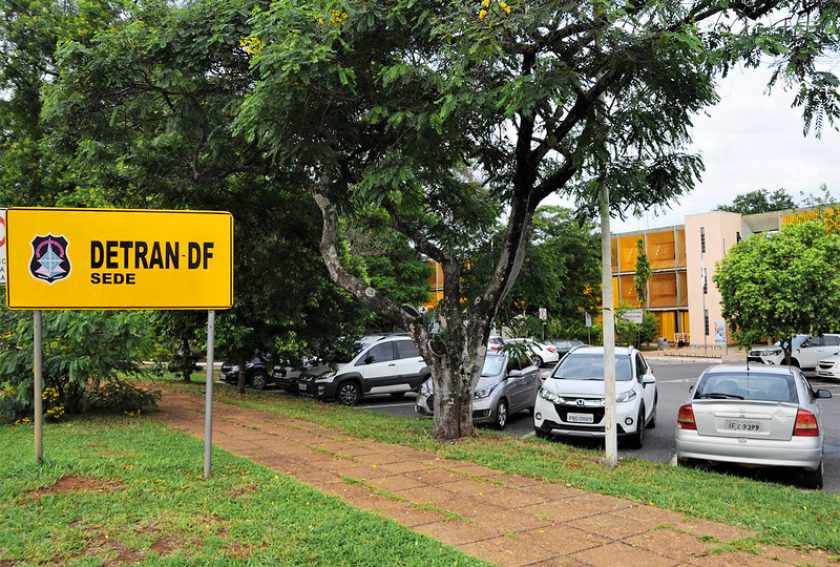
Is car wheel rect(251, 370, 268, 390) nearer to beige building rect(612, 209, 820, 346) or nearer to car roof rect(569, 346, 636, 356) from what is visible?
car roof rect(569, 346, 636, 356)

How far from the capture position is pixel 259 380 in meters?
20.5

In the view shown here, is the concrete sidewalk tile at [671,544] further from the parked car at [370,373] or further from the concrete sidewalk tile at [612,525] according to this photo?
the parked car at [370,373]

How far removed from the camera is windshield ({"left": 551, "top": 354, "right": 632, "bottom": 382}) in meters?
11.2

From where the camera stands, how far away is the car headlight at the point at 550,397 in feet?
34.4

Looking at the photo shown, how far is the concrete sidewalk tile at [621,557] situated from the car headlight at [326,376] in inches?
472

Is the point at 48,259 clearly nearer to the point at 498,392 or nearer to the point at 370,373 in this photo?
the point at 498,392

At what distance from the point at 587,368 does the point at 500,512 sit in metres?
6.03

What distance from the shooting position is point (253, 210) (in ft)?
52.1

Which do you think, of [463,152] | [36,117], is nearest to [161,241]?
[463,152]

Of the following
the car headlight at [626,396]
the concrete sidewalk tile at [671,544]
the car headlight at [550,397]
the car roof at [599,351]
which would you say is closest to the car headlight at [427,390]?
the car headlight at [550,397]

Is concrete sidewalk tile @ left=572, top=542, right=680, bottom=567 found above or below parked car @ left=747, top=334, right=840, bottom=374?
below

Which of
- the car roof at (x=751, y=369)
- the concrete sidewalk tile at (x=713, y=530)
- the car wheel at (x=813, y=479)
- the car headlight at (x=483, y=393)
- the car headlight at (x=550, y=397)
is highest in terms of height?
the car roof at (x=751, y=369)

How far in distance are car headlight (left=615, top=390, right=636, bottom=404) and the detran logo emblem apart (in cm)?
780

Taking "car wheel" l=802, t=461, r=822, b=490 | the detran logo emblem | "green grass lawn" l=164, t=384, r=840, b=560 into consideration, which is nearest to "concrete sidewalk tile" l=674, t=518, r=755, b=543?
"green grass lawn" l=164, t=384, r=840, b=560
